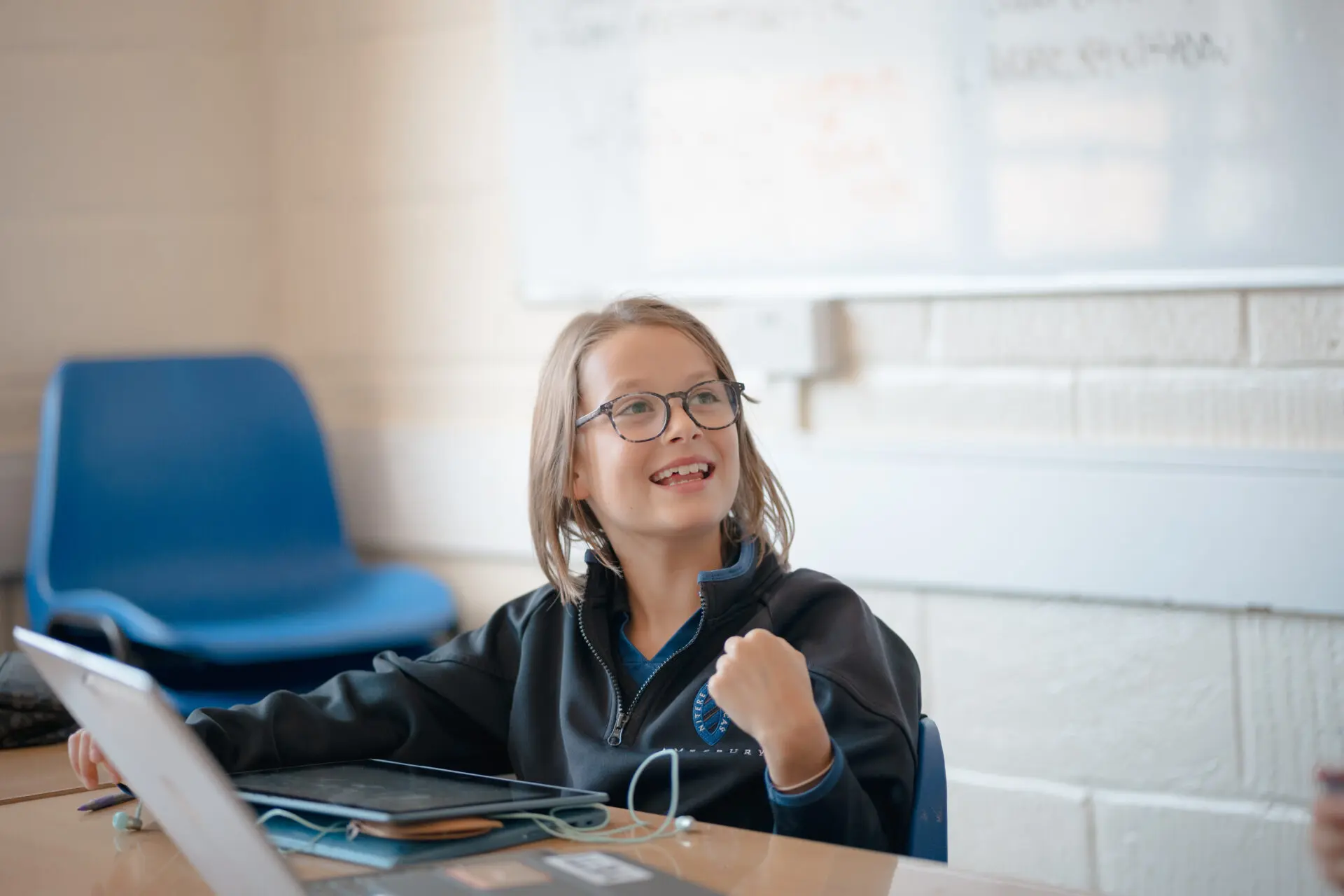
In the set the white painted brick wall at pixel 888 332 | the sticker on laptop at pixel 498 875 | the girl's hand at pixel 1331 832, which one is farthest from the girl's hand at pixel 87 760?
the white painted brick wall at pixel 888 332

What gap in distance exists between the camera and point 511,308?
9.34ft

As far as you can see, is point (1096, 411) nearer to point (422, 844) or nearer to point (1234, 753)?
point (1234, 753)

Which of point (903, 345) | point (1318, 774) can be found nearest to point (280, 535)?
point (903, 345)

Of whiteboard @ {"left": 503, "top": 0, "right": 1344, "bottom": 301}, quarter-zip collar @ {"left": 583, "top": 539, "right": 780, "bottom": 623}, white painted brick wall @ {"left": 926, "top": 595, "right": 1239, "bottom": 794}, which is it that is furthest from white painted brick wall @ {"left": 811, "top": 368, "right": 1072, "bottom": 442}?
quarter-zip collar @ {"left": 583, "top": 539, "right": 780, "bottom": 623}

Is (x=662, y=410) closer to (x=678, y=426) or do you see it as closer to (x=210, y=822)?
(x=678, y=426)

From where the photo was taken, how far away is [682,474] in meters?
1.42

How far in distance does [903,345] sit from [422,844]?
1.58m

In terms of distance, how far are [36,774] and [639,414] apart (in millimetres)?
684

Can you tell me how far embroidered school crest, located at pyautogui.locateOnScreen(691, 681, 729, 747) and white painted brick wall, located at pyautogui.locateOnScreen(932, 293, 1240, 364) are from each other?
46.7 inches

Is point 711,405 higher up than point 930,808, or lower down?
higher up

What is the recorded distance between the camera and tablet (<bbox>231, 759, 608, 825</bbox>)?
0.99 metres

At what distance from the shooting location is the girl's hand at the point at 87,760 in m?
1.16

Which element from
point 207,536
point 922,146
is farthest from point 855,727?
point 207,536

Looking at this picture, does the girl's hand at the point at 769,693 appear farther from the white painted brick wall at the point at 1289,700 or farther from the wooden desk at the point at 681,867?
the white painted brick wall at the point at 1289,700
